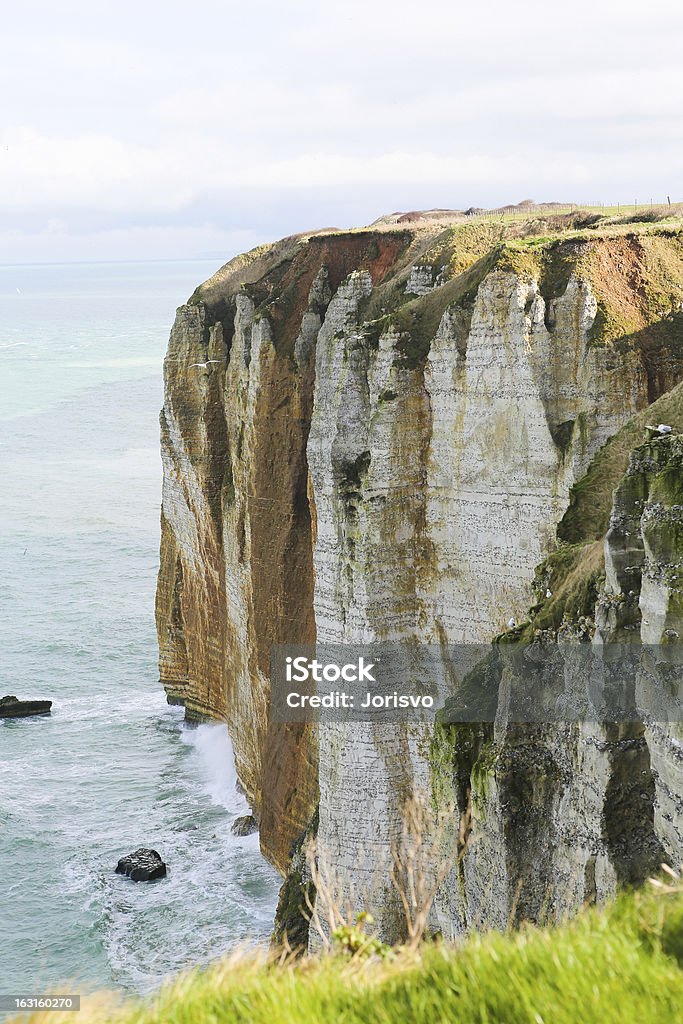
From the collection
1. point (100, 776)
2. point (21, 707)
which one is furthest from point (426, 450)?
point (21, 707)

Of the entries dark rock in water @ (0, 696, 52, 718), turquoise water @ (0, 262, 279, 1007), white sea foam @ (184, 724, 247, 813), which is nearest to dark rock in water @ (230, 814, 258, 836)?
turquoise water @ (0, 262, 279, 1007)

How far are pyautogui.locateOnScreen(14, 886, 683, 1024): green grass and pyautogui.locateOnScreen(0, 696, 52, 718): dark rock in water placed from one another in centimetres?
4131

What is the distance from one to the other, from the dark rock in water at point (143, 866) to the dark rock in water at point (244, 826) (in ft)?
7.21

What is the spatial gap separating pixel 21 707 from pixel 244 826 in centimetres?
1458

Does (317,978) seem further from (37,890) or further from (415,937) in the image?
(37,890)

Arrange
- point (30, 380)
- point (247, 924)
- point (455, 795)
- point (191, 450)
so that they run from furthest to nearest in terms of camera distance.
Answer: point (30, 380) < point (191, 450) < point (247, 924) < point (455, 795)

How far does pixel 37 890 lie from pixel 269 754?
6.54 meters

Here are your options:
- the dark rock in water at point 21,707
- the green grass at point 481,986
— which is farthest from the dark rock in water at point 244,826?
the green grass at point 481,986

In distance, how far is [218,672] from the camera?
42656mm

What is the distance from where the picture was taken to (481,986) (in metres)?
6.73

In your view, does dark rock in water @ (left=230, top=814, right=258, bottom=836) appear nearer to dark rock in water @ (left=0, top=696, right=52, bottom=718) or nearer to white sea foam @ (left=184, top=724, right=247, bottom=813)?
white sea foam @ (left=184, top=724, right=247, bottom=813)

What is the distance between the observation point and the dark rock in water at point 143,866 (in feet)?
110

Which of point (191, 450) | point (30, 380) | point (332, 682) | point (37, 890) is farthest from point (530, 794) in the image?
point (30, 380)

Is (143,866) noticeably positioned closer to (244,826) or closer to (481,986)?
(244,826)
